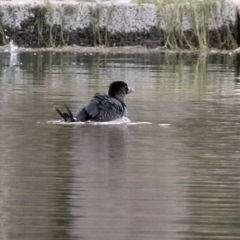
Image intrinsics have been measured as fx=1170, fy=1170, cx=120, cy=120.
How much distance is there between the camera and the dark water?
7102 millimetres

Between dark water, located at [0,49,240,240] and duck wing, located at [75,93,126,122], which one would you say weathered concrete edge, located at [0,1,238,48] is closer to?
dark water, located at [0,49,240,240]

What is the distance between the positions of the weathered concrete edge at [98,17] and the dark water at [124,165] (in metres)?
11.2

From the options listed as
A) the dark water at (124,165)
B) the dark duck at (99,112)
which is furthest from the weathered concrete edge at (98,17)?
the dark duck at (99,112)

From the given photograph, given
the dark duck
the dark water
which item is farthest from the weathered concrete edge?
the dark duck

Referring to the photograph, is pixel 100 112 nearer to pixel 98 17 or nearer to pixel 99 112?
pixel 99 112

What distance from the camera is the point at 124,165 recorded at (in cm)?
938

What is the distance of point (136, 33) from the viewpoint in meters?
29.2

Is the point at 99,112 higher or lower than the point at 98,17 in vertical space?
lower

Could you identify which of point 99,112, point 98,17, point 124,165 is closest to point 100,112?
point 99,112

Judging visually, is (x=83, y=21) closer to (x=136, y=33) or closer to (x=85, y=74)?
(x=136, y=33)

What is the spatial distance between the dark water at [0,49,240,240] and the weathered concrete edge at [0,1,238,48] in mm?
11168

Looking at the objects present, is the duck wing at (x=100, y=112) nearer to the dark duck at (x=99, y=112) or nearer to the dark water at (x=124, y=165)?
the dark duck at (x=99, y=112)

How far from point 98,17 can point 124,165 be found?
19.6m

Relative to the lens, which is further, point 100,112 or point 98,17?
point 98,17
